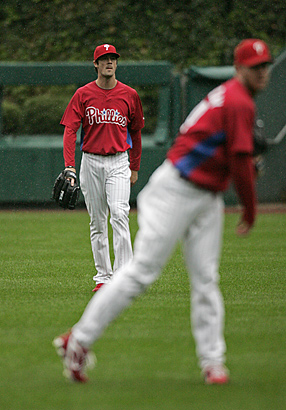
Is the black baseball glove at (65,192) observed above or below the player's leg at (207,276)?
above

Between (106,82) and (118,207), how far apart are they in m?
1.23

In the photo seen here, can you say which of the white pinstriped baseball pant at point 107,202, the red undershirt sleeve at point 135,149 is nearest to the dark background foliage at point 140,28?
the red undershirt sleeve at point 135,149

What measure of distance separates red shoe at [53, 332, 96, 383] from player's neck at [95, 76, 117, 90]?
3.64 metres

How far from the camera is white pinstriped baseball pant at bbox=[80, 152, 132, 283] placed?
694cm

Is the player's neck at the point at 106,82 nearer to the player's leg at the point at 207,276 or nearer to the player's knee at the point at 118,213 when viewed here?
the player's knee at the point at 118,213

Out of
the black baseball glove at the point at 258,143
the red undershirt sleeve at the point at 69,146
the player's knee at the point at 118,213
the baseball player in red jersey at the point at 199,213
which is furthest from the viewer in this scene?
the red undershirt sleeve at the point at 69,146

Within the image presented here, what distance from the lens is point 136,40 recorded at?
21141 mm

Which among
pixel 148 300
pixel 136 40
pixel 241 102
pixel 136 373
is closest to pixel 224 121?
pixel 241 102

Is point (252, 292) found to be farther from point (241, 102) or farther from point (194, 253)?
point (241, 102)

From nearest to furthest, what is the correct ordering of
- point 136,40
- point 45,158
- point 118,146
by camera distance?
1. point 118,146
2. point 45,158
3. point 136,40

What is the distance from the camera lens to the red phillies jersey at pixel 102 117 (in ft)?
23.0

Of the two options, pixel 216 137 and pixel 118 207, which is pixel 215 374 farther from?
pixel 118 207

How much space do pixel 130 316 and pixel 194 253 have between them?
6.52 ft

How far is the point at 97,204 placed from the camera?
7.11 metres
